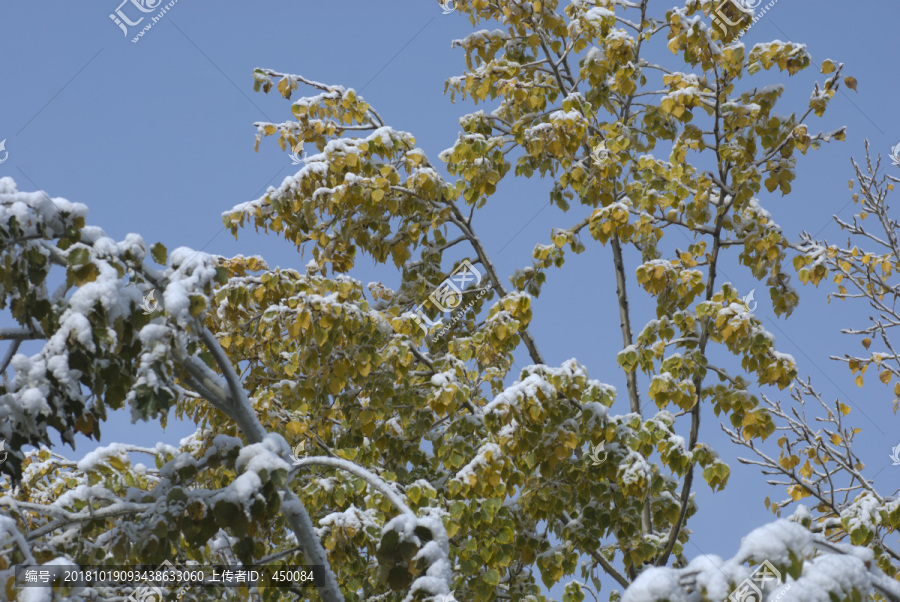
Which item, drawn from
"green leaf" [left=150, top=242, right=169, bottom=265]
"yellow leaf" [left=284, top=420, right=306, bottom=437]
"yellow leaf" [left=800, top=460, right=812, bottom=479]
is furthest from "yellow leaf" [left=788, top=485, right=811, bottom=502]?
"green leaf" [left=150, top=242, right=169, bottom=265]

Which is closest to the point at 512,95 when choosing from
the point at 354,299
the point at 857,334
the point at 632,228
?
the point at 632,228

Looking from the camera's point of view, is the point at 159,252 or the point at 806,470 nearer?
the point at 159,252

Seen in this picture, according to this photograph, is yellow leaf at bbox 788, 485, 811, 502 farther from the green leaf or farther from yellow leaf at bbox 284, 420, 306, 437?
the green leaf

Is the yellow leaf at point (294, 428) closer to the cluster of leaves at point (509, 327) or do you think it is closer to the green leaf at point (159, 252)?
the cluster of leaves at point (509, 327)

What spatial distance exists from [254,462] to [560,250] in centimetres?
415

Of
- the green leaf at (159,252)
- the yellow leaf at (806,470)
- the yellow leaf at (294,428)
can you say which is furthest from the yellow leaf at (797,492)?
the green leaf at (159,252)

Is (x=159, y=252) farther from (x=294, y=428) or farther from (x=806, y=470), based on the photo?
(x=806, y=470)

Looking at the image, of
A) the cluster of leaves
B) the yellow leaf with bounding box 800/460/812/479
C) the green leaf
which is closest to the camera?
the green leaf

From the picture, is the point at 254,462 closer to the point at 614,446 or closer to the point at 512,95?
the point at 614,446

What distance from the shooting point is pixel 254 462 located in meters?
3.20

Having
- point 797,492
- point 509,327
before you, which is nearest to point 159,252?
point 509,327

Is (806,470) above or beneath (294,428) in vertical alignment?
beneath

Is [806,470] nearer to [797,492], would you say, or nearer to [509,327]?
[797,492]

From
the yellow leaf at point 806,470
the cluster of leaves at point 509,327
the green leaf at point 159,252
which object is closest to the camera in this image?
the green leaf at point 159,252
